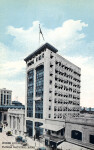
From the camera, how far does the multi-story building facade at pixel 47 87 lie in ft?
143

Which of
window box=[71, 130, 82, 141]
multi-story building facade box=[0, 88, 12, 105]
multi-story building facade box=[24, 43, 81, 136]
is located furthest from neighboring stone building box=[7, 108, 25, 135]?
multi-story building facade box=[0, 88, 12, 105]

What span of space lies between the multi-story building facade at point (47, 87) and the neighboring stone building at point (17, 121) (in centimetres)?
342

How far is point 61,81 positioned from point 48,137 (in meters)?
18.2

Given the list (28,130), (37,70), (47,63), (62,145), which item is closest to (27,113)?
(28,130)

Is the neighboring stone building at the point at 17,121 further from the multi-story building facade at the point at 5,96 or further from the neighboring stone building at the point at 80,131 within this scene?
the multi-story building facade at the point at 5,96

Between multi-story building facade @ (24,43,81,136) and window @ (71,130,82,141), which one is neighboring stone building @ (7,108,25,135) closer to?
multi-story building facade @ (24,43,81,136)

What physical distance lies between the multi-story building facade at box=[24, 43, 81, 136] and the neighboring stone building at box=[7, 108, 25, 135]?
3.42m

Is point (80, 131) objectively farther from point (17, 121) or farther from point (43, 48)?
point (17, 121)

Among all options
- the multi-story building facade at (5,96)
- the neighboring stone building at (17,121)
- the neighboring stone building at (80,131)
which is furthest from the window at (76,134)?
the multi-story building facade at (5,96)

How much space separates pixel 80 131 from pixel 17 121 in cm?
3352

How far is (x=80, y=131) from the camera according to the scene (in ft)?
98.4

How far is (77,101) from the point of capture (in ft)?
201

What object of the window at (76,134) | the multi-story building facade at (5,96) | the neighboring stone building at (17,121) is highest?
the multi-story building facade at (5,96)

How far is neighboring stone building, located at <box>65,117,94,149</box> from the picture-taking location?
28.1 meters
